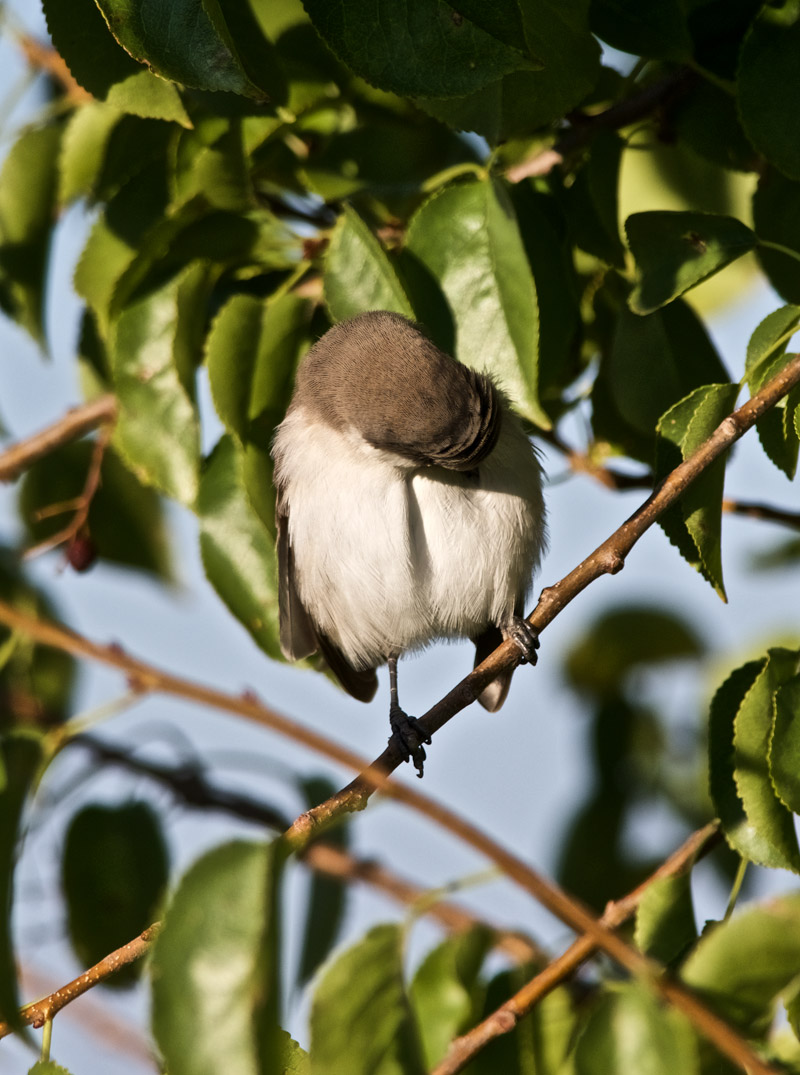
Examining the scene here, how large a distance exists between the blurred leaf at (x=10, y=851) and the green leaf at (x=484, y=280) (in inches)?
44.7

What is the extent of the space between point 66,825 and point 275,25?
191 cm

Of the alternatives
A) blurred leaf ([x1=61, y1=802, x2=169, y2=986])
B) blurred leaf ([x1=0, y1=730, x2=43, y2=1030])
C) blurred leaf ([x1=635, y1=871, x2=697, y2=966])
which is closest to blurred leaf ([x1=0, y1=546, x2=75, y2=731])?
blurred leaf ([x1=61, y1=802, x2=169, y2=986])

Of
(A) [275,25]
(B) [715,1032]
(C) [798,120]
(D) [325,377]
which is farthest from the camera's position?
(D) [325,377]

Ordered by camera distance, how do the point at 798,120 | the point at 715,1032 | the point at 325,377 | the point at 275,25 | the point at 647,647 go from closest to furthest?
the point at 715,1032 → the point at 798,120 → the point at 275,25 → the point at 325,377 → the point at 647,647

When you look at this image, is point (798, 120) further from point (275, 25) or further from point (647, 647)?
point (647, 647)

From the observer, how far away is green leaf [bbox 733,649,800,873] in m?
2.03

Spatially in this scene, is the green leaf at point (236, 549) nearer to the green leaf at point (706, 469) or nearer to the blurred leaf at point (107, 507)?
the blurred leaf at point (107, 507)

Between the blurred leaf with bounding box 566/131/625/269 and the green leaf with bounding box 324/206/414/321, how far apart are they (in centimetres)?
45

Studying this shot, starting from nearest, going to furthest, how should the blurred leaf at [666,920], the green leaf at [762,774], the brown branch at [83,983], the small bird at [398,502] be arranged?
the brown branch at [83,983], the green leaf at [762,774], the blurred leaf at [666,920], the small bird at [398,502]

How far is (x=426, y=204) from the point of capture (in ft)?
7.79

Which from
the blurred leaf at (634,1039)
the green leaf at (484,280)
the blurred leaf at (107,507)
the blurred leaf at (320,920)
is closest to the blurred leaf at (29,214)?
the blurred leaf at (107,507)

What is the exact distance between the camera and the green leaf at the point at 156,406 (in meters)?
2.66

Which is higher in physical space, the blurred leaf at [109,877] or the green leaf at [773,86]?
the green leaf at [773,86]

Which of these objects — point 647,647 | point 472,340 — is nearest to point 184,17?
point 472,340
